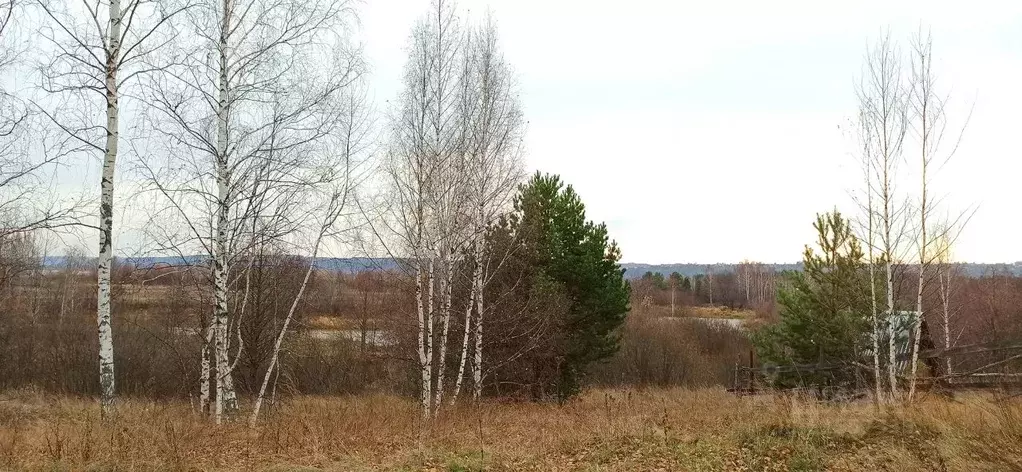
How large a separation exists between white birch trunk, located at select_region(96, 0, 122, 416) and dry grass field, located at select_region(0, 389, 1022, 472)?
0.66 metres

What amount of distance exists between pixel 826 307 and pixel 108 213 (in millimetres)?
19050

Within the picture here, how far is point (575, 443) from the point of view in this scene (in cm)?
830

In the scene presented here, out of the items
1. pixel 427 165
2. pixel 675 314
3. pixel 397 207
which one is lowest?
pixel 675 314

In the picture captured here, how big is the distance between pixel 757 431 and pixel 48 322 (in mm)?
34779

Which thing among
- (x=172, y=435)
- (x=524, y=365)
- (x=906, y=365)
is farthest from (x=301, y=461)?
(x=906, y=365)

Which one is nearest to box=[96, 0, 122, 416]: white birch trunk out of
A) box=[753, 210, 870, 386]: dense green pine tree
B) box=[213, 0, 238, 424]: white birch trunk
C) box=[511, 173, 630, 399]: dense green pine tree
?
box=[213, 0, 238, 424]: white birch trunk

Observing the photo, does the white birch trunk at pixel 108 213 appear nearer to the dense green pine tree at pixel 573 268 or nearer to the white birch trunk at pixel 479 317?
the white birch trunk at pixel 479 317

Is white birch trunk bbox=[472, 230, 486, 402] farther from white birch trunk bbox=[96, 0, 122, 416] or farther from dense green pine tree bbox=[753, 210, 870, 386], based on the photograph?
dense green pine tree bbox=[753, 210, 870, 386]

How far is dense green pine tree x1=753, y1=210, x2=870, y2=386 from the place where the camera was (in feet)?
57.0

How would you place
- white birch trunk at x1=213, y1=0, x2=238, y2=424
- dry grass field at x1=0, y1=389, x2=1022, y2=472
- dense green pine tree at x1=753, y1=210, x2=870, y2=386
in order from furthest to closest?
dense green pine tree at x1=753, y1=210, x2=870, y2=386 → white birch trunk at x1=213, y1=0, x2=238, y2=424 → dry grass field at x1=0, y1=389, x2=1022, y2=472

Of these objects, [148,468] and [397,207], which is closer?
[148,468]

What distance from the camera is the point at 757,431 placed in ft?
27.6

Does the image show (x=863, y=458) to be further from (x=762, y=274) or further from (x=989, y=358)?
(x=762, y=274)

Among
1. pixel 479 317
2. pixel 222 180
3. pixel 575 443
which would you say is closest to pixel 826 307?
pixel 479 317
